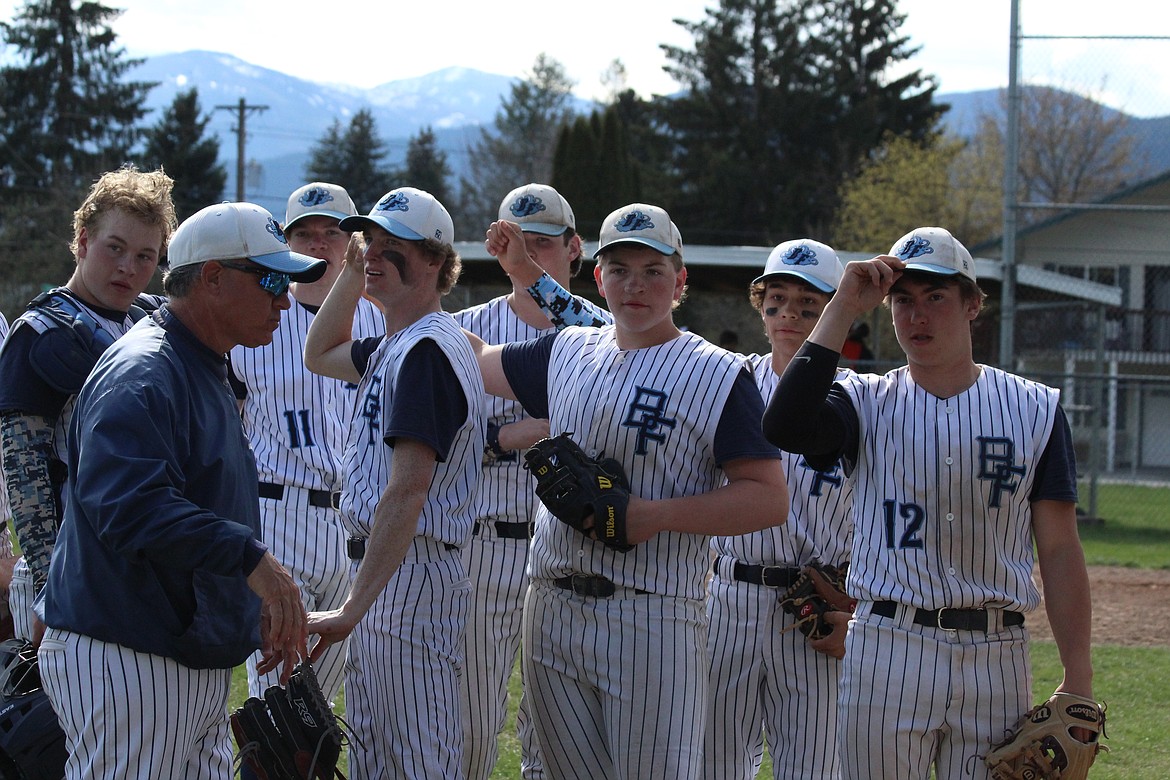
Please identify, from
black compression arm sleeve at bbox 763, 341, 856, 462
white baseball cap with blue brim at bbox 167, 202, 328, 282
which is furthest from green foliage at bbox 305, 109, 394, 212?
black compression arm sleeve at bbox 763, 341, 856, 462

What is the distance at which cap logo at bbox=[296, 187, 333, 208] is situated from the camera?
5.45m

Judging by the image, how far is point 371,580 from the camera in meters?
3.49

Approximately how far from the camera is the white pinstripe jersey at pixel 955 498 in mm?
3445

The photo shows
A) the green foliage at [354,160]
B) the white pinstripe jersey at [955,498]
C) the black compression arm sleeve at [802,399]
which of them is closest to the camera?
the black compression arm sleeve at [802,399]

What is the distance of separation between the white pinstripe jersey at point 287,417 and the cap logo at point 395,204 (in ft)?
3.98

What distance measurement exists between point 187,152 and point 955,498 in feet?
144

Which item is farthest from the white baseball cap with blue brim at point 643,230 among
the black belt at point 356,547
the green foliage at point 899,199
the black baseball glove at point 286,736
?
the green foliage at point 899,199

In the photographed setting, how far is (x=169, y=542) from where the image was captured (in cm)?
273

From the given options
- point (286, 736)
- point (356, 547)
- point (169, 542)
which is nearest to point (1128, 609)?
point (356, 547)

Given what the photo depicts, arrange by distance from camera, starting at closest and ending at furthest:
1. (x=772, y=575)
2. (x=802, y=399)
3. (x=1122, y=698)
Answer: (x=802, y=399)
(x=772, y=575)
(x=1122, y=698)

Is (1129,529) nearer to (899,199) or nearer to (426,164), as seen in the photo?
(899,199)

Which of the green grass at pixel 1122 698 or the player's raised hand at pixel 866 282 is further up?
the player's raised hand at pixel 866 282

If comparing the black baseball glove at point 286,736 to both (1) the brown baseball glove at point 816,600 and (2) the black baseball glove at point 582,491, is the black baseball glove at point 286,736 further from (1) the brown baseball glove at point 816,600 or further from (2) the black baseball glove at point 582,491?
(1) the brown baseball glove at point 816,600

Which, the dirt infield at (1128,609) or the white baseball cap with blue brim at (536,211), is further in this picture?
the dirt infield at (1128,609)
